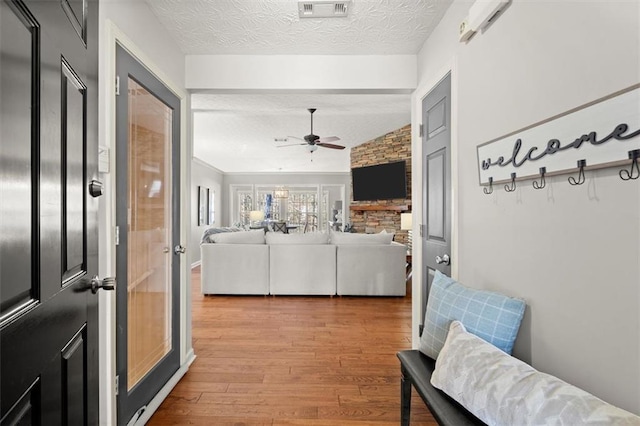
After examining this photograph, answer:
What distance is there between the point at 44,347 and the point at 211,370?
192 cm

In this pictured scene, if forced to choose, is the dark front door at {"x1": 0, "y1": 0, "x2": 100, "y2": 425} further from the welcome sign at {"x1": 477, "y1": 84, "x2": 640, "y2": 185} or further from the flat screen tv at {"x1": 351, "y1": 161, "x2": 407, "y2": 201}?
the flat screen tv at {"x1": 351, "y1": 161, "x2": 407, "y2": 201}

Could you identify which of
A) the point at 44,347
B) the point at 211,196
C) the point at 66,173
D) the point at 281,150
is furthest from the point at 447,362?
the point at 211,196

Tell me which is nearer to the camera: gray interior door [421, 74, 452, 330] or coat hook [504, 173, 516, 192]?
coat hook [504, 173, 516, 192]

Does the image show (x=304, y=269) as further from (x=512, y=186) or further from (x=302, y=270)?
(x=512, y=186)

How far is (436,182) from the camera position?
2217 millimetres

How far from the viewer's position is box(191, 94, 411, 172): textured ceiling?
3990 millimetres

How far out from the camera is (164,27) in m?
2.13

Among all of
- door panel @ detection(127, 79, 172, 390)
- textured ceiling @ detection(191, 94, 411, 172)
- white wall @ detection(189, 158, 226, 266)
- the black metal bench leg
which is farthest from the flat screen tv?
the black metal bench leg

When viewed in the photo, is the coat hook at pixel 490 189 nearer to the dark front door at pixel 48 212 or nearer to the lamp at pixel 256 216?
the dark front door at pixel 48 212

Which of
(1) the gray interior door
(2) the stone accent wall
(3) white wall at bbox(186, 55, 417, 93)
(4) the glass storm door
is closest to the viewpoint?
(4) the glass storm door

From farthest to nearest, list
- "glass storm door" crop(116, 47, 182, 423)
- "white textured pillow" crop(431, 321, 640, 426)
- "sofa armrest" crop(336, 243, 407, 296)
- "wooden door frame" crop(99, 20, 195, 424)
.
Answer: "sofa armrest" crop(336, 243, 407, 296) < "glass storm door" crop(116, 47, 182, 423) < "wooden door frame" crop(99, 20, 195, 424) < "white textured pillow" crop(431, 321, 640, 426)

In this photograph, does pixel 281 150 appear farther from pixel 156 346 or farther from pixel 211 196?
pixel 156 346

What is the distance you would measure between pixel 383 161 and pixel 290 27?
175 inches

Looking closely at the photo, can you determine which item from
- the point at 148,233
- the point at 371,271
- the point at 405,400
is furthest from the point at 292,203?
the point at 405,400
